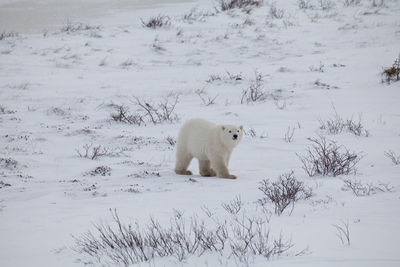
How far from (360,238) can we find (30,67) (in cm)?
1277

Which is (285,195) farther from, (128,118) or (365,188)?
(128,118)

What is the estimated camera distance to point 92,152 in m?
7.39

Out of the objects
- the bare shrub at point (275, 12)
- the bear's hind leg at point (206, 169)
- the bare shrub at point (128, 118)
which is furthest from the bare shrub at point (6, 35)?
the bear's hind leg at point (206, 169)

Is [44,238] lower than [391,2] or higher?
lower

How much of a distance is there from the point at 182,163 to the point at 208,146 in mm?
543

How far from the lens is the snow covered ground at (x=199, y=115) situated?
3709 millimetres

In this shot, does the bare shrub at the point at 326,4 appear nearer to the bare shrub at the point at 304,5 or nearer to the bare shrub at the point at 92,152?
the bare shrub at the point at 304,5

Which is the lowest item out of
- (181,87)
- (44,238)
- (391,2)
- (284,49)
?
(44,238)

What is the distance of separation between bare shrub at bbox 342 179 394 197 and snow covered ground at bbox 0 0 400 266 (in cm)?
6

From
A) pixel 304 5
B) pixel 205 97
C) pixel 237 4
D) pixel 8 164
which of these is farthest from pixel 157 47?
pixel 8 164

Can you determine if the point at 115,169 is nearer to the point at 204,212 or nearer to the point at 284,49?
the point at 204,212

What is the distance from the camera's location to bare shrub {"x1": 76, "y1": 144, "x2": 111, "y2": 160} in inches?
277

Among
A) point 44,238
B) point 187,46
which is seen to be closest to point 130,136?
point 44,238

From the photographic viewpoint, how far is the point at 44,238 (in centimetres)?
383
